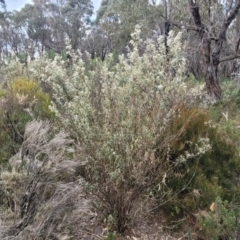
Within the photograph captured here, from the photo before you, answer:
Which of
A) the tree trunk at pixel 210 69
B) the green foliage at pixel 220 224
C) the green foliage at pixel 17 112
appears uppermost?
the tree trunk at pixel 210 69

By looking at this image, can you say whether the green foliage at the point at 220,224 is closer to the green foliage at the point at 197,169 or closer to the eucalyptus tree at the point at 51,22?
the green foliage at the point at 197,169

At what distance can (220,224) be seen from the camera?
2.80 metres

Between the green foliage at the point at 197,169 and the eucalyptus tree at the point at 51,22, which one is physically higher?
the eucalyptus tree at the point at 51,22

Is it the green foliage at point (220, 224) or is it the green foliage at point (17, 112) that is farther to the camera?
the green foliage at point (17, 112)

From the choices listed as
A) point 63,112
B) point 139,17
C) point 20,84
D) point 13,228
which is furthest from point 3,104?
point 139,17

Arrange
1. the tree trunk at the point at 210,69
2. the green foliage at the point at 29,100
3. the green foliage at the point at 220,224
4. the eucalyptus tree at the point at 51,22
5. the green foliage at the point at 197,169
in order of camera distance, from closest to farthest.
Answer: the green foliage at the point at 220,224
the green foliage at the point at 197,169
the green foliage at the point at 29,100
the tree trunk at the point at 210,69
the eucalyptus tree at the point at 51,22

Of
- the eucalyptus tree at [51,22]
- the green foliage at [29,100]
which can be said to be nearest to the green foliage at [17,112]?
the green foliage at [29,100]

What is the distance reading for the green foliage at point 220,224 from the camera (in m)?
2.69

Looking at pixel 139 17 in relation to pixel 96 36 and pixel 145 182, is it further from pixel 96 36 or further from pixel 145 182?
pixel 96 36

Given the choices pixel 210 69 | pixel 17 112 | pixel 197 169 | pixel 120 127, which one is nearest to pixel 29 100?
pixel 17 112

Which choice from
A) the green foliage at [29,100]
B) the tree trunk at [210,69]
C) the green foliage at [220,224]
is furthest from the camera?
the tree trunk at [210,69]

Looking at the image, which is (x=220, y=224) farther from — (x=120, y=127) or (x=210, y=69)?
(x=210, y=69)

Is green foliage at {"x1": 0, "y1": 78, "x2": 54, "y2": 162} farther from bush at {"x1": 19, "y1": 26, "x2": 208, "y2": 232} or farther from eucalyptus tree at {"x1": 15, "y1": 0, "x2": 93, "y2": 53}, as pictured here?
eucalyptus tree at {"x1": 15, "y1": 0, "x2": 93, "y2": 53}

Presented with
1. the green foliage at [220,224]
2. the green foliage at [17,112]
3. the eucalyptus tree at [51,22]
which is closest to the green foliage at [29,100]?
the green foliage at [17,112]
